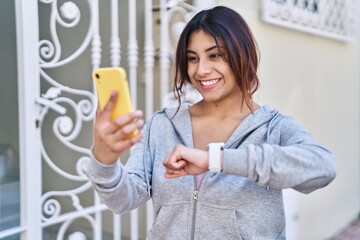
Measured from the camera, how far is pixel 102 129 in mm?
933

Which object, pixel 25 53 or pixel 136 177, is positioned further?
pixel 25 53

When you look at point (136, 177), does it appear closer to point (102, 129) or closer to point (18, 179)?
point (102, 129)

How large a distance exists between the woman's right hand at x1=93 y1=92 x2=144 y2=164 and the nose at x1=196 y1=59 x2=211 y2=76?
39cm

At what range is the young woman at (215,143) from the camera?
3.75 feet

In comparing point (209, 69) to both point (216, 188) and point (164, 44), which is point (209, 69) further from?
point (164, 44)

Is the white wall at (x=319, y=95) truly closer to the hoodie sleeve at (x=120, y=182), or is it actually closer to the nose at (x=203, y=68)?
the nose at (x=203, y=68)

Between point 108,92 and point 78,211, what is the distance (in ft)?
4.40

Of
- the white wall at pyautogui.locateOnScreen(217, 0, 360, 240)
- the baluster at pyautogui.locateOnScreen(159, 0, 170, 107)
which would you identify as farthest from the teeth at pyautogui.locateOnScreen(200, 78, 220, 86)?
the white wall at pyautogui.locateOnScreen(217, 0, 360, 240)

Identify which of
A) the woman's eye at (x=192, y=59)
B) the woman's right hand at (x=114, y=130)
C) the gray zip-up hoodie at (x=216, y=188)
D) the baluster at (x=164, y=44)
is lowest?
the gray zip-up hoodie at (x=216, y=188)

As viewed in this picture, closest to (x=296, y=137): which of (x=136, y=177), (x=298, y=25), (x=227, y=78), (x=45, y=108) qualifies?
(x=227, y=78)

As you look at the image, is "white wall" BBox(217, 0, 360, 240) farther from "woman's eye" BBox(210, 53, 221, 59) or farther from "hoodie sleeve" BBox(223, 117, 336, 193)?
"hoodie sleeve" BBox(223, 117, 336, 193)

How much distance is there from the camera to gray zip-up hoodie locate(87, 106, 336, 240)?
1.09 m

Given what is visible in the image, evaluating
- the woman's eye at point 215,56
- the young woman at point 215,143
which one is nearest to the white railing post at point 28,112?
the young woman at point 215,143

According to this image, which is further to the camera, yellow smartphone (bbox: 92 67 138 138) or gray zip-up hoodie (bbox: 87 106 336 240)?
gray zip-up hoodie (bbox: 87 106 336 240)
